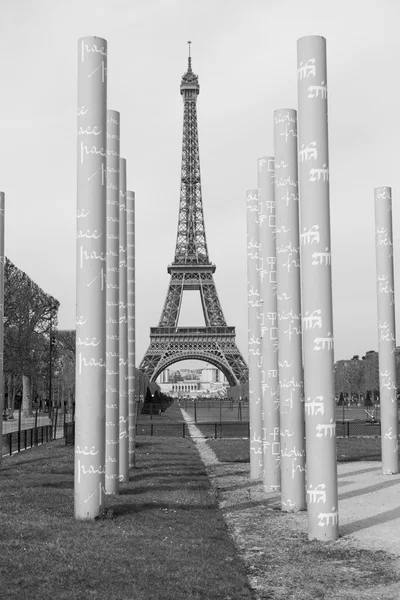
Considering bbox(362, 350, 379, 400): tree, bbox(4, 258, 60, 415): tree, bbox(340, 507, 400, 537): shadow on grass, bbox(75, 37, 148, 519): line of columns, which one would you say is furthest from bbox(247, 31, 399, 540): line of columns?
bbox(362, 350, 379, 400): tree

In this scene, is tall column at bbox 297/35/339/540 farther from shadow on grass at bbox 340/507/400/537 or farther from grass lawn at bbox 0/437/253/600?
grass lawn at bbox 0/437/253/600

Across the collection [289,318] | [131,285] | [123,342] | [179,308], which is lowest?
[123,342]

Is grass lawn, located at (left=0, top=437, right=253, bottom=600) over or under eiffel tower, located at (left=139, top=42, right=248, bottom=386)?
under

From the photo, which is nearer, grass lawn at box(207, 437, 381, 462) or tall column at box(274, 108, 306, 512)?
tall column at box(274, 108, 306, 512)

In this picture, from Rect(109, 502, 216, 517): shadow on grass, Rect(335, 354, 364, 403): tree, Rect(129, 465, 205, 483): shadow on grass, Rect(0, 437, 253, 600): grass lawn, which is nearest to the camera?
Rect(0, 437, 253, 600): grass lawn

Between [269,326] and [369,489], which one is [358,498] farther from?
[269,326]

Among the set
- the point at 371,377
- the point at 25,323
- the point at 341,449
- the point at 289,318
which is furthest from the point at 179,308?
the point at 289,318
